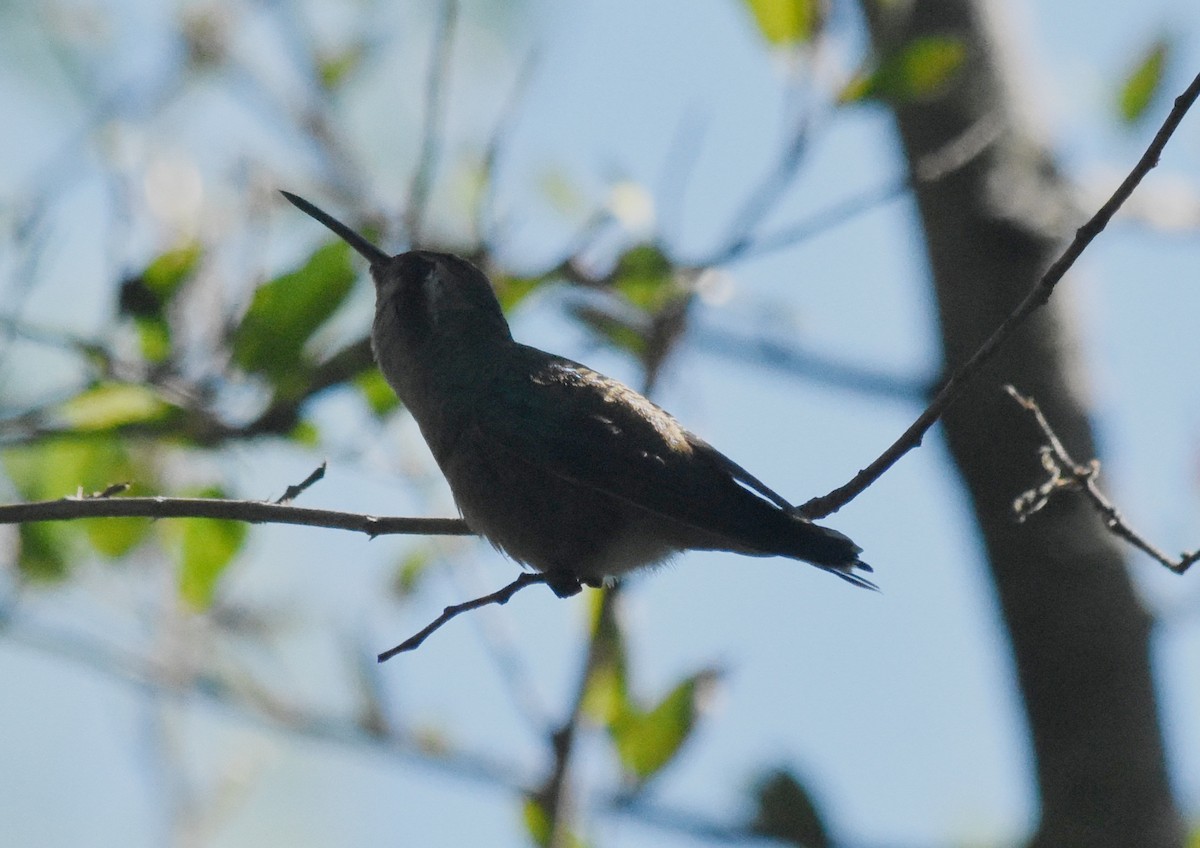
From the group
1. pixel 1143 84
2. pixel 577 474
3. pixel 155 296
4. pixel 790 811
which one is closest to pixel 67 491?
pixel 155 296

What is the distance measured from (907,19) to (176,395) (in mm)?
2828

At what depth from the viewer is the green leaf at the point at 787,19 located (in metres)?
3.78

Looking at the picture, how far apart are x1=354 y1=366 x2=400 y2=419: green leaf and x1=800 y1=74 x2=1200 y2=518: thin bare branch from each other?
4.67 feet

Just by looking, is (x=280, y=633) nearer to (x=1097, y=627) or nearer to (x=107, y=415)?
(x=107, y=415)

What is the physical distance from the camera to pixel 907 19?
15.6 ft

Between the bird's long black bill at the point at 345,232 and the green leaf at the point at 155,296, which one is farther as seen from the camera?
the bird's long black bill at the point at 345,232

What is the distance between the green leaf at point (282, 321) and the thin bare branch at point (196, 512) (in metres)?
0.82

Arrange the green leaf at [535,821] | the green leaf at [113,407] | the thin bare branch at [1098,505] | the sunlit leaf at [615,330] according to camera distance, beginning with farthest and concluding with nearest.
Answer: the sunlit leaf at [615,330]
the green leaf at [535,821]
the green leaf at [113,407]
the thin bare branch at [1098,505]

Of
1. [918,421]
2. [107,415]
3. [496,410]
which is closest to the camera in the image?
[918,421]

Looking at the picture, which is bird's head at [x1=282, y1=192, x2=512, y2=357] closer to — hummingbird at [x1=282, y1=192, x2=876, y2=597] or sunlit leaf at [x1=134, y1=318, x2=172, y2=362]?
hummingbird at [x1=282, y1=192, x2=876, y2=597]

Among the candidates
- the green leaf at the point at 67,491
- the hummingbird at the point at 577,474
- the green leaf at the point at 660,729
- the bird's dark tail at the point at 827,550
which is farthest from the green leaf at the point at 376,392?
the bird's dark tail at the point at 827,550

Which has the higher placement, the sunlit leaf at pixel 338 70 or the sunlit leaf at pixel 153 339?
the sunlit leaf at pixel 338 70

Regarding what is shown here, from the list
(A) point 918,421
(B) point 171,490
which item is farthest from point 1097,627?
(B) point 171,490

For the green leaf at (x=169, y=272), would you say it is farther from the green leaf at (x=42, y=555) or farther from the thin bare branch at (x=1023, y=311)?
the thin bare branch at (x=1023, y=311)
